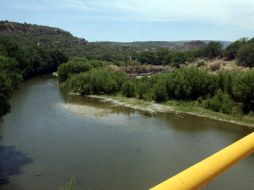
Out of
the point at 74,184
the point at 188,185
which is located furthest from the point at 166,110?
the point at 188,185

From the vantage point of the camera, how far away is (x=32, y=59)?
70.2 m

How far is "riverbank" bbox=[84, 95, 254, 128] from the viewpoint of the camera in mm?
39188

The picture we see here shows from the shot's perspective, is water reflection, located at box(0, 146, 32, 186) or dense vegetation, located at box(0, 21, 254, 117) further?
dense vegetation, located at box(0, 21, 254, 117)

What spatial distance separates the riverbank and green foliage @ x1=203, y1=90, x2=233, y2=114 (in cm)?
79

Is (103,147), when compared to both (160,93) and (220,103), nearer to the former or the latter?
(220,103)

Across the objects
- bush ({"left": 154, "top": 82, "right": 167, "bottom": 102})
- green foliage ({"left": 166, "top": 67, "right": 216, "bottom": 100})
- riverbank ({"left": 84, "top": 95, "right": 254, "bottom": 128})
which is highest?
green foliage ({"left": 166, "top": 67, "right": 216, "bottom": 100})

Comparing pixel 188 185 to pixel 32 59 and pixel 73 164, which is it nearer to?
pixel 73 164

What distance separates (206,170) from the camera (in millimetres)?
1330

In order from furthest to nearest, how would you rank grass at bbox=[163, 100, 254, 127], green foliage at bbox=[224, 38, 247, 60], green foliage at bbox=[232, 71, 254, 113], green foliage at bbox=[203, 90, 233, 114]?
1. green foliage at bbox=[224, 38, 247, 60]
2. green foliage at bbox=[203, 90, 233, 114]
3. green foliage at bbox=[232, 71, 254, 113]
4. grass at bbox=[163, 100, 254, 127]

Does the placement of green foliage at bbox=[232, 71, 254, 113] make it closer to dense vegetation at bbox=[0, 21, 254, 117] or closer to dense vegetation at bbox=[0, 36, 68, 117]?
dense vegetation at bbox=[0, 21, 254, 117]

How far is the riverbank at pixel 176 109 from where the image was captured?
39188mm

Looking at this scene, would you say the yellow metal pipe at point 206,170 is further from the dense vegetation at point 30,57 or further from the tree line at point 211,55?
the tree line at point 211,55

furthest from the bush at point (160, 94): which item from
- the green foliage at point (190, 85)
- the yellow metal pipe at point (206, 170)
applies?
the yellow metal pipe at point (206, 170)

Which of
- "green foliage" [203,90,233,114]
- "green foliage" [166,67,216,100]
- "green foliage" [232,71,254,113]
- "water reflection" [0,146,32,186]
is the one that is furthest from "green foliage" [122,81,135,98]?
"water reflection" [0,146,32,186]
